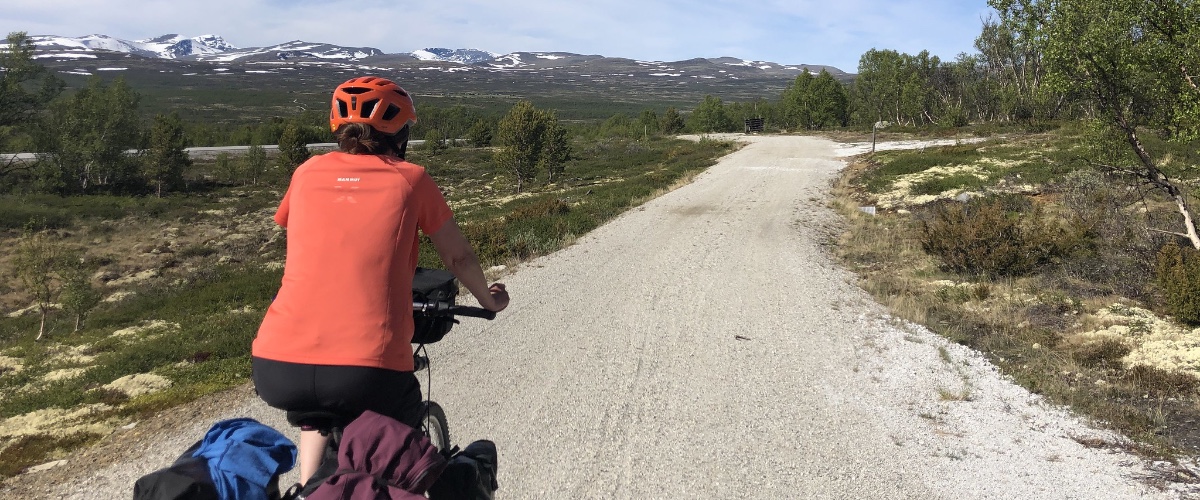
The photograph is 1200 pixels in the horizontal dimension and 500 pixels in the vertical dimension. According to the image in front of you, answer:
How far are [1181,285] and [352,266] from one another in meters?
8.57

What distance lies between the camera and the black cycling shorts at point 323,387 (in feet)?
6.18

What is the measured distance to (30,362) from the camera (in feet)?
31.6

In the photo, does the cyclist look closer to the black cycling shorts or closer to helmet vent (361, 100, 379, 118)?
the black cycling shorts

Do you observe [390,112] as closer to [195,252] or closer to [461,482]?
[461,482]

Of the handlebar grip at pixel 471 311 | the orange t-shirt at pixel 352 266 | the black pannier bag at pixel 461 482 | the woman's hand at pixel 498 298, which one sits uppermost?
the orange t-shirt at pixel 352 266

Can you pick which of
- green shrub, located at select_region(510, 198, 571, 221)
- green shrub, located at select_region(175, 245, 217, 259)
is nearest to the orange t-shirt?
green shrub, located at select_region(510, 198, 571, 221)

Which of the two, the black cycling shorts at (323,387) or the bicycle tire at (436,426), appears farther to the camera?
the bicycle tire at (436,426)

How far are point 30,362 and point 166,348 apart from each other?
2.31 metres

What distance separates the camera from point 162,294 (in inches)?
702

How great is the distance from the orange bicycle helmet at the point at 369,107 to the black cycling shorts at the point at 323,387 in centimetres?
79

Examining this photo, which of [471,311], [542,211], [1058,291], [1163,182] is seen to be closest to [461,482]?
[471,311]

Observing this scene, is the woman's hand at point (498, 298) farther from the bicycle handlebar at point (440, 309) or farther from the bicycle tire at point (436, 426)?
the bicycle tire at point (436, 426)

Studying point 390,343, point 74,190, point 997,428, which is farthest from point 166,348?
point 74,190

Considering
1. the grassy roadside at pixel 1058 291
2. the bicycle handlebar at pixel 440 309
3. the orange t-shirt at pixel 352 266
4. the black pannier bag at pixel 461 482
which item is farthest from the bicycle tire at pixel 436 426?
the grassy roadside at pixel 1058 291
